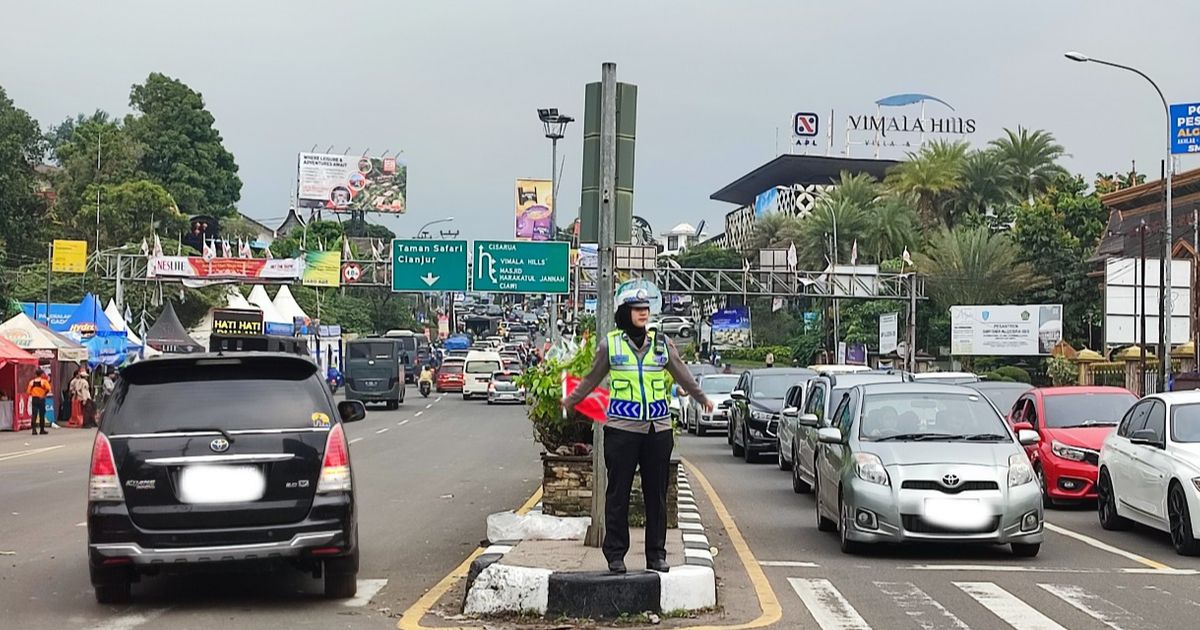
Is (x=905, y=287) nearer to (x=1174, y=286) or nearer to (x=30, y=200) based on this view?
(x=1174, y=286)

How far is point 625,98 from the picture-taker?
10.2m

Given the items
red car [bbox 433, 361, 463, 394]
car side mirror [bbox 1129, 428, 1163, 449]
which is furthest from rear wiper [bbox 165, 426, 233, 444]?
red car [bbox 433, 361, 463, 394]

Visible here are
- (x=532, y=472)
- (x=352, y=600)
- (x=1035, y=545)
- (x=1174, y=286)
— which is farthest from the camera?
(x=1174, y=286)

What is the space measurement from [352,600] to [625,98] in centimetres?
410

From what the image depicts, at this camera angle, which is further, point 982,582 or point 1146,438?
point 1146,438

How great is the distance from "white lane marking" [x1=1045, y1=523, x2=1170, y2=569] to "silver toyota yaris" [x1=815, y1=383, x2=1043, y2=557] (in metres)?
0.92

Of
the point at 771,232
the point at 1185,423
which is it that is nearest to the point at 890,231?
the point at 771,232

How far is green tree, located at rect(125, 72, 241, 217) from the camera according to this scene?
89312 mm

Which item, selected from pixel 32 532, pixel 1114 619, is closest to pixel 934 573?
pixel 1114 619

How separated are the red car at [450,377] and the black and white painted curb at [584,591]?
6358 centimetres

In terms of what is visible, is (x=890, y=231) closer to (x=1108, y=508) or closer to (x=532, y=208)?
(x=532, y=208)

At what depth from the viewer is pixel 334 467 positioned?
8.96 meters

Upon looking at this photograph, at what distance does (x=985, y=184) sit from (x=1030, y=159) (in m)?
2.72

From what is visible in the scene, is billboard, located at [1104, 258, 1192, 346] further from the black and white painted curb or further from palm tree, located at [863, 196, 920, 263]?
palm tree, located at [863, 196, 920, 263]
